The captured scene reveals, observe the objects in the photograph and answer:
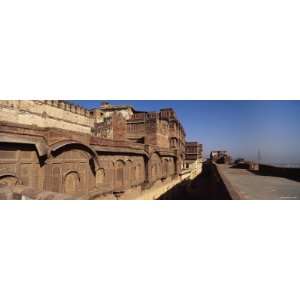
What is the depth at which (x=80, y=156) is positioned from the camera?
7.35m

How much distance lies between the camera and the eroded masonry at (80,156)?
5289 millimetres

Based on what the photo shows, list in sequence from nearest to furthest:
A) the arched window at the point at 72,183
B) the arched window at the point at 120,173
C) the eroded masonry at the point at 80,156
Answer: the eroded masonry at the point at 80,156
the arched window at the point at 72,183
the arched window at the point at 120,173

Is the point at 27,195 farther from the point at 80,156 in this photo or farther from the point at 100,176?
the point at 100,176

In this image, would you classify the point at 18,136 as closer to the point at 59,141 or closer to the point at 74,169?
the point at 59,141

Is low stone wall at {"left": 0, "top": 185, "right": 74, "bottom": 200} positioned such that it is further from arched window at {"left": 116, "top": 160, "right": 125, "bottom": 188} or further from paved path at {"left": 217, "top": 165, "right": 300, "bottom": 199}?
arched window at {"left": 116, "top": 160, "right": 125, "bottom": 188}

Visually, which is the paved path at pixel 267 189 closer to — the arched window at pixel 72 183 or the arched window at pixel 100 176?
the arched window at pixel 100 176

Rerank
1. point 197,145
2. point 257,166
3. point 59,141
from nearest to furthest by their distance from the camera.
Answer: point 59,141, point 257,166, point 197,145

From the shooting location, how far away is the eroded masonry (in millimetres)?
5289

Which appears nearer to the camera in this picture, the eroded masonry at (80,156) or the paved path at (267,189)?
the eroded masonry at (80,156)

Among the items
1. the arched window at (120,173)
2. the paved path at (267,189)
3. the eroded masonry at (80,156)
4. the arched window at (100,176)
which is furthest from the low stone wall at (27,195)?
the arched window at (120,173)

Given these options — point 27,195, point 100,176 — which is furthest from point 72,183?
point 27,195
